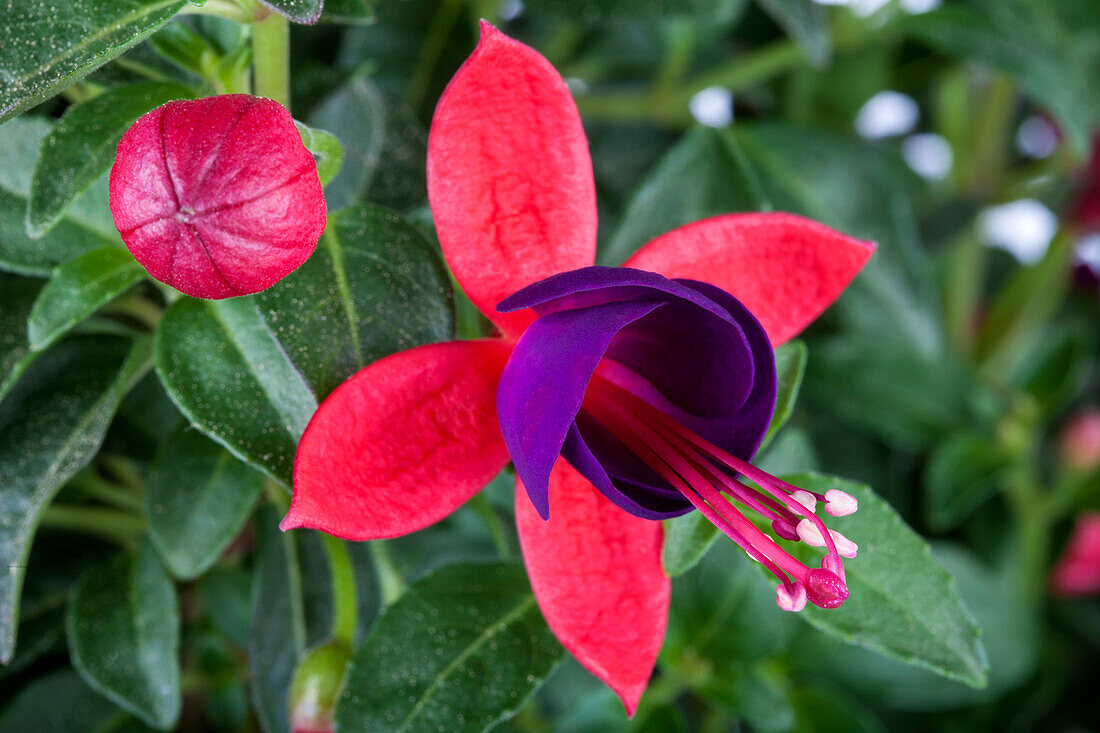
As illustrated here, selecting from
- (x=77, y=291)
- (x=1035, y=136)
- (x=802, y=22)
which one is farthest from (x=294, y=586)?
(x=1035, y=136)

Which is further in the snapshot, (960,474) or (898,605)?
(960,474)

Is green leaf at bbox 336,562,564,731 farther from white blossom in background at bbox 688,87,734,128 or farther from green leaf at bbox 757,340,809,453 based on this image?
white blossom in background at bbox 688,87,734,128

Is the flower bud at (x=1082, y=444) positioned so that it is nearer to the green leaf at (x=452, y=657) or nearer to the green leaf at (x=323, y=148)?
the green leaf at (x=452, y=657)

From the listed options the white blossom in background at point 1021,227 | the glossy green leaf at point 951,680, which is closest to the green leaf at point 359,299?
the glossy green leaf at point 951,680

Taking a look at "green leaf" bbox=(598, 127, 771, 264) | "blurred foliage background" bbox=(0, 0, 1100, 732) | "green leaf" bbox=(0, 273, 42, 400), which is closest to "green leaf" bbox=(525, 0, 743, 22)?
"blurred foliage background" bbox=(0, 0, 1100, 732)

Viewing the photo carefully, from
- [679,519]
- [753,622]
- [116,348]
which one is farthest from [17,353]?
→ [753,622]

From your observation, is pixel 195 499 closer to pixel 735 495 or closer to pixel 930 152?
pixel 735 495
